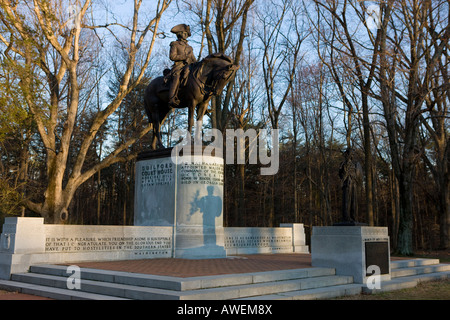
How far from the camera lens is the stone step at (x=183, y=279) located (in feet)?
25.2

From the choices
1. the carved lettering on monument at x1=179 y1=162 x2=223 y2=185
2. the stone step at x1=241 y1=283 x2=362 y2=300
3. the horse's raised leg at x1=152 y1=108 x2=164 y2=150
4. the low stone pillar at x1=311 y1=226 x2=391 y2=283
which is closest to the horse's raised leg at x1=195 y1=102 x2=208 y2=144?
the carved lettering on monument at x1=179 y1=162 x2=223 y2=185

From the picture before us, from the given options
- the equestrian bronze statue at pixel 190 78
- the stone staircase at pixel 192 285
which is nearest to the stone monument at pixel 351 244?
the stone staircase at pixel 192 285

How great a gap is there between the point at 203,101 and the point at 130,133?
20.4 m

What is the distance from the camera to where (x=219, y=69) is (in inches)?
571

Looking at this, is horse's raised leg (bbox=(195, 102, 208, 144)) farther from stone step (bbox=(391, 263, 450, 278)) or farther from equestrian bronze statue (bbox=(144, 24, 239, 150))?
stone step (bbox=(391, 263, 450, 278))

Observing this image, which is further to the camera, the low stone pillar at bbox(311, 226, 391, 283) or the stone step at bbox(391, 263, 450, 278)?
the stone step at bbox(391, 263, 450, 278)

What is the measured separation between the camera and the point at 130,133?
3462 cm

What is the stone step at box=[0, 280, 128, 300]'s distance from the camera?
789 centimetres

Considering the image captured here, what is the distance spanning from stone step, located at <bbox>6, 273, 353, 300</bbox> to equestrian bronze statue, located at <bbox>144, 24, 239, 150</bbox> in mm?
7004

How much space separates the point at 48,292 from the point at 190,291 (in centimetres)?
302

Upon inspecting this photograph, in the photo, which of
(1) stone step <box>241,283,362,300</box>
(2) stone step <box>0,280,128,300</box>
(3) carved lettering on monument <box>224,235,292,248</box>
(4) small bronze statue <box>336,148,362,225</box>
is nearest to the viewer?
(2) stone step <box>0,280,128,300</box>
